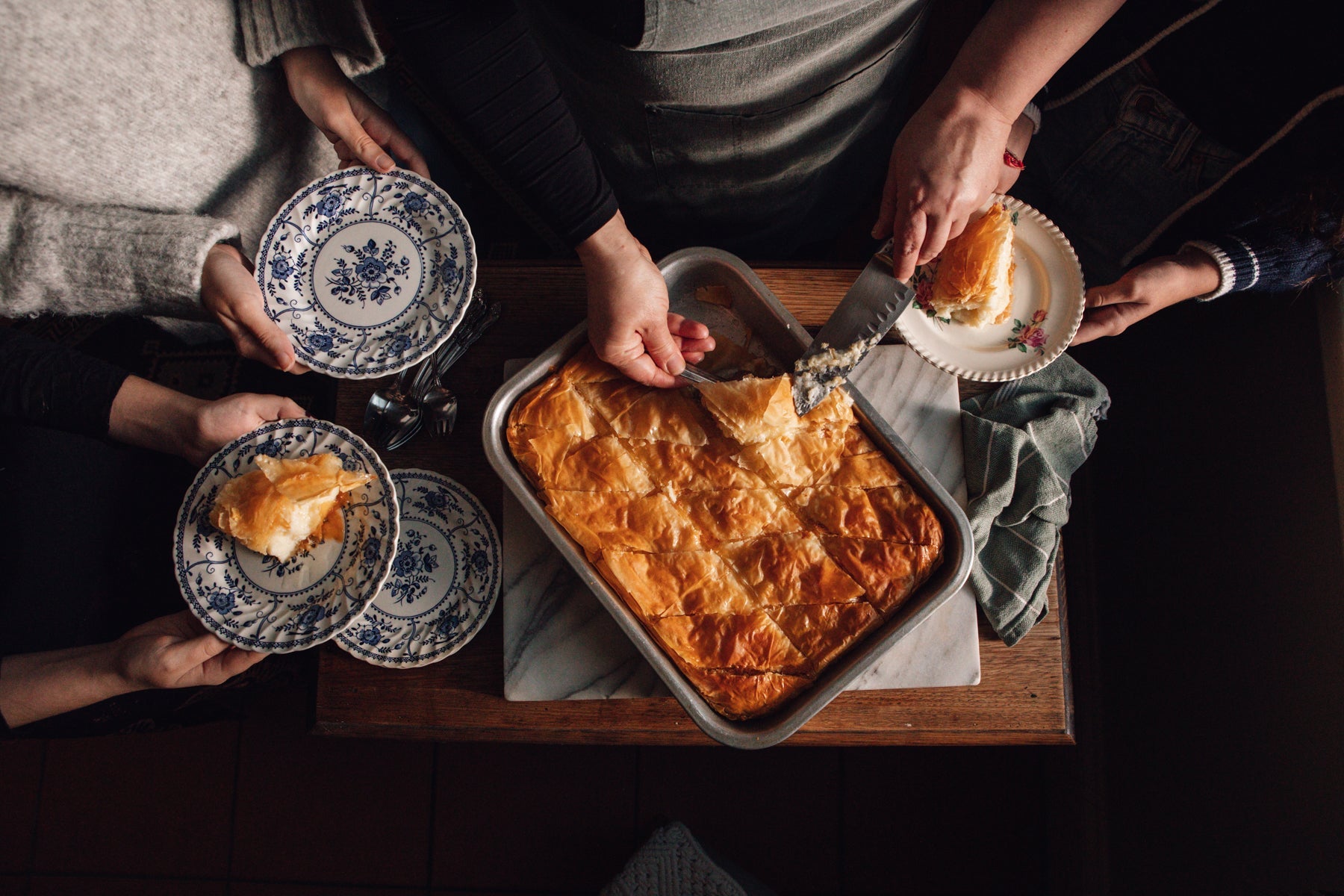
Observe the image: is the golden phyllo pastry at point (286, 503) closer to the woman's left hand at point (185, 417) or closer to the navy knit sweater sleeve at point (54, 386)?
the woman's left hand at point (185, 417)

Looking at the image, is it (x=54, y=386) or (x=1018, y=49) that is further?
(x=54, y=386)

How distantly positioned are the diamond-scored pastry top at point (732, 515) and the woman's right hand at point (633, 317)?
0.08 m

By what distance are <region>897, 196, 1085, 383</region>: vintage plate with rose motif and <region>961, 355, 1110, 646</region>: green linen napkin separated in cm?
9

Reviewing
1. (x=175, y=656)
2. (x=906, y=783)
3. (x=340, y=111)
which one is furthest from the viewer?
(x=906, y=783)

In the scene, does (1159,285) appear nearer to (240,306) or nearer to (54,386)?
(240,306)

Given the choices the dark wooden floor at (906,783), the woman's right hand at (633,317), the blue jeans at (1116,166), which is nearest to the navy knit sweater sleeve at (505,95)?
the woman's right hand at (633,317)

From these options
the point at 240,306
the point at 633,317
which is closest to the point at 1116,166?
the point at 633,317

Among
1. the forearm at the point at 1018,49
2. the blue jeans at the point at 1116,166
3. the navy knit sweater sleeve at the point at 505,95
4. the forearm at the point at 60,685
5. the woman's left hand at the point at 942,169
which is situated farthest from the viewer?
the blue jeans at the point at 1116,166

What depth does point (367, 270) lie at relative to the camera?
1.62 metres

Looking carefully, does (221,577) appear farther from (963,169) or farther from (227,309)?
(963,169)

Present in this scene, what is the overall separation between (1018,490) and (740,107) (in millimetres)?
1053

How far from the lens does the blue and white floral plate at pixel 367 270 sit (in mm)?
1596

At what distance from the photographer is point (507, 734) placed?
1697mm

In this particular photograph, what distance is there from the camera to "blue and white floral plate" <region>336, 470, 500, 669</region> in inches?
65.4
